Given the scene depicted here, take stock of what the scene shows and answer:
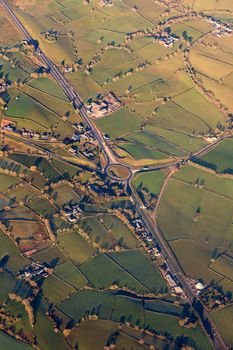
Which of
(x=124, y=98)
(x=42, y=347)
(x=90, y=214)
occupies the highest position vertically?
(x=124, y=98)

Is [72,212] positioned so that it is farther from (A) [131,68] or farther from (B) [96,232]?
(A) [131,68]

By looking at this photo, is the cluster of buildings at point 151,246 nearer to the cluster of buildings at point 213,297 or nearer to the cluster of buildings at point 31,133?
the cluster of buildings at point 213,297

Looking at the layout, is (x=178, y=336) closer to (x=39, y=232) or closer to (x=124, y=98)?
(x=39, y=232)

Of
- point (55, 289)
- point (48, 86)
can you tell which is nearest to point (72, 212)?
→ point (55, 289)

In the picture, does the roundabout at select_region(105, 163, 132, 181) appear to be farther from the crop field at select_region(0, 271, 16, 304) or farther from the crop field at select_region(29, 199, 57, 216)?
the crop field at select_region(0, 271, 16, 304)

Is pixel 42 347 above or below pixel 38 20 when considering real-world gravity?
below

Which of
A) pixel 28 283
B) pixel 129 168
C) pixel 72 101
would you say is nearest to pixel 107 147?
pixel 129 168

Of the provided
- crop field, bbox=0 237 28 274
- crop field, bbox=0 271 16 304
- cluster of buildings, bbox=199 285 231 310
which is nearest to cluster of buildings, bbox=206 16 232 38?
cluster of buildings, bbox=199 285 231 310
